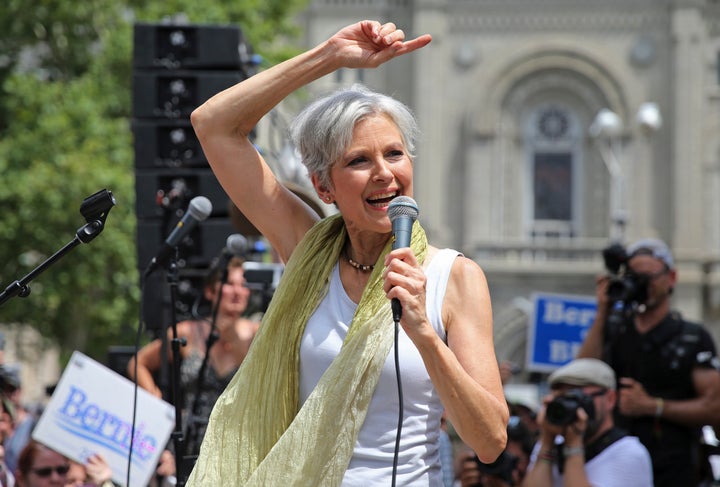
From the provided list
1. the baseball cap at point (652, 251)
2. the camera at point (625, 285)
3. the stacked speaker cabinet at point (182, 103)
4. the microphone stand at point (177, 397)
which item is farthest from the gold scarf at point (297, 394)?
the stacked speaker cabinet at point (182, 103)

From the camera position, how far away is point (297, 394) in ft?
11.6

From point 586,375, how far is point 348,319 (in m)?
3.09

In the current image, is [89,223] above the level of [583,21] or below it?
below

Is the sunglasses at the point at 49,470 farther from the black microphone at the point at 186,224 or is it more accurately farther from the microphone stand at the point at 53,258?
the microphone stand at the point at 53,258

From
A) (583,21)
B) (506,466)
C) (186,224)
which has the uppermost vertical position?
(583,21)

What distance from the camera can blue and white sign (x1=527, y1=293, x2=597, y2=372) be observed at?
37.0ft

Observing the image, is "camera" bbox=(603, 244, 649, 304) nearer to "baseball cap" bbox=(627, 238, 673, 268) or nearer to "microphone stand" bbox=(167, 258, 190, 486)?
"baseball cap" bbox=(627, 238, 673, 268)

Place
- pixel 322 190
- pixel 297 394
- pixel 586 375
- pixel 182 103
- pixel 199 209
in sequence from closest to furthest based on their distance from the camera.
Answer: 1. pixel 297 394
2. pixel 322 190
3. pixel 199 209
4. pixel 586 375
5. pixel 182 103

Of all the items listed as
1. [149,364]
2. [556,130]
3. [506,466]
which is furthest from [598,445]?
[556,130]

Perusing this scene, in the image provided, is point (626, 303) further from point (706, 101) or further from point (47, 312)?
point (706, 101)

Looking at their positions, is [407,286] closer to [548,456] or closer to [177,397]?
[177,397]

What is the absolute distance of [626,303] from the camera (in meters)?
6.97

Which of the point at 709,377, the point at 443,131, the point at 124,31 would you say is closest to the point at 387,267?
the point at 709,377

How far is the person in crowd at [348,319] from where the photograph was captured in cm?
334
